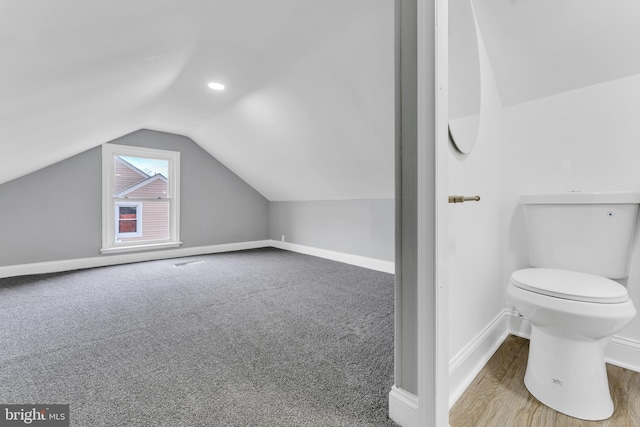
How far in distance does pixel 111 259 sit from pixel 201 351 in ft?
10.1

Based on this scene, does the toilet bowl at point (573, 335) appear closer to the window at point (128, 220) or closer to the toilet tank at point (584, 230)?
the toilet tank at point (584, 230)

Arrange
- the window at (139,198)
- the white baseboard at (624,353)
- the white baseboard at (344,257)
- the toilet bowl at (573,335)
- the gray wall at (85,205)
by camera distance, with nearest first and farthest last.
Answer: the toilet bowl at (573,335) < the white baseboard at (624,353) < the gray wall at (85,205) < the white baseboard at (344,257) < the window at (139,198)

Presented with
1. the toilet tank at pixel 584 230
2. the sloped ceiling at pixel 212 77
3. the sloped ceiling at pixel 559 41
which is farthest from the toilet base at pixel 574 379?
the sloped ceiling at pixel 212 77

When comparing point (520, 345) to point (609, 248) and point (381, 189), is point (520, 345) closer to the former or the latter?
point (609, 248)

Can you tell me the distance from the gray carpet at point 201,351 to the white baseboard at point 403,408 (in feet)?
0.12

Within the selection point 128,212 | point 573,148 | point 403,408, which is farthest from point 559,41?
point 128,212

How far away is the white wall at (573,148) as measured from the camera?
134 centimetres

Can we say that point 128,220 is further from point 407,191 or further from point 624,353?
point 624,353

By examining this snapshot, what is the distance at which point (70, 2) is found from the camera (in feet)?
3.19

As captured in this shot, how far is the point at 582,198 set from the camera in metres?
1.35

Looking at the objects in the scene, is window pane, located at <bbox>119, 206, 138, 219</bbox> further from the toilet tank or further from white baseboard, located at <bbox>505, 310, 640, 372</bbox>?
white baseboard, located at <bbox>505, 310, 640, 372</bbox>

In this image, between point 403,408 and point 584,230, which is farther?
point 584,230

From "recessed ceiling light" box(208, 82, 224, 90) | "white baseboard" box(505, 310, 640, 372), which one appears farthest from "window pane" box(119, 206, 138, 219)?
"white baseboard" box(505, 310, 640, 372)

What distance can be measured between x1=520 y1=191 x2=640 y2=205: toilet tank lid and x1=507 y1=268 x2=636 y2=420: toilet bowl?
15.8 inches
